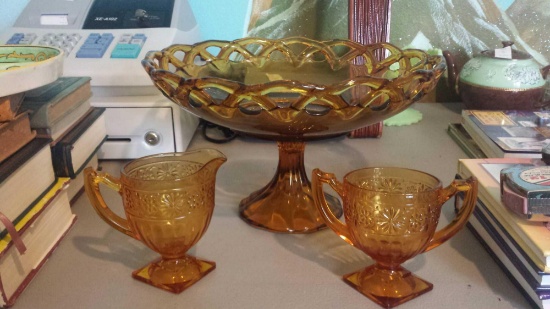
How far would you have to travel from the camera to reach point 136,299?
1.43 feet

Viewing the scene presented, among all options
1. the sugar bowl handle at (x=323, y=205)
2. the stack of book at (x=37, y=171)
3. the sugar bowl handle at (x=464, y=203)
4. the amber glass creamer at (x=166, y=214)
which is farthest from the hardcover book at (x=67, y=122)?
the sugar bowl handle at (x=464, y=203)

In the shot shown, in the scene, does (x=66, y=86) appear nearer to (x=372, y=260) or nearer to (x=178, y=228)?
(x=178, y=228)

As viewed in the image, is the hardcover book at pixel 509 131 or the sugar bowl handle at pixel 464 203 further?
the hardcover book at pixel 509 131

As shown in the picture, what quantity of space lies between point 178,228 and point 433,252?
0.77 feet

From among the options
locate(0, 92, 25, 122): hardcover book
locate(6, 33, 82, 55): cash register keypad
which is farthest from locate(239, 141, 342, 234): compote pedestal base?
locate(6, 33, 82, 55): cash register keypad

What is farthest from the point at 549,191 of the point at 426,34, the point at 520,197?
the point at 426,34

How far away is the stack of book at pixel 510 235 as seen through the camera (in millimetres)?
405

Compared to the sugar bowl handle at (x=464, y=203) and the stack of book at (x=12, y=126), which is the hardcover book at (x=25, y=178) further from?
the sugar bowl handle at (x=464, y=203)

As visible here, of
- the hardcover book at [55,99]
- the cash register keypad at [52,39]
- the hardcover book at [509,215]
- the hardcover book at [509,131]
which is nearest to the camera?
the hardcover book at [509,215]

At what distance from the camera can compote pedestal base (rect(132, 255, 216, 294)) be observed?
0.45 m

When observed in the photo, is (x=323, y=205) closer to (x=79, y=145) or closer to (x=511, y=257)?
(x=511, y=257)

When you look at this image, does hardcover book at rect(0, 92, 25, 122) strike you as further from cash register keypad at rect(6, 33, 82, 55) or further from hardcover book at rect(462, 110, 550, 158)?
hardcover book at rect(462, 110, 550, 158)

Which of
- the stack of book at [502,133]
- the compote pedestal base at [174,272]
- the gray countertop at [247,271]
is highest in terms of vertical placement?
the stack of book at [502,133]

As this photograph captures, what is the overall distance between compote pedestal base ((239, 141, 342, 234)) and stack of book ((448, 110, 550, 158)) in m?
0.22
